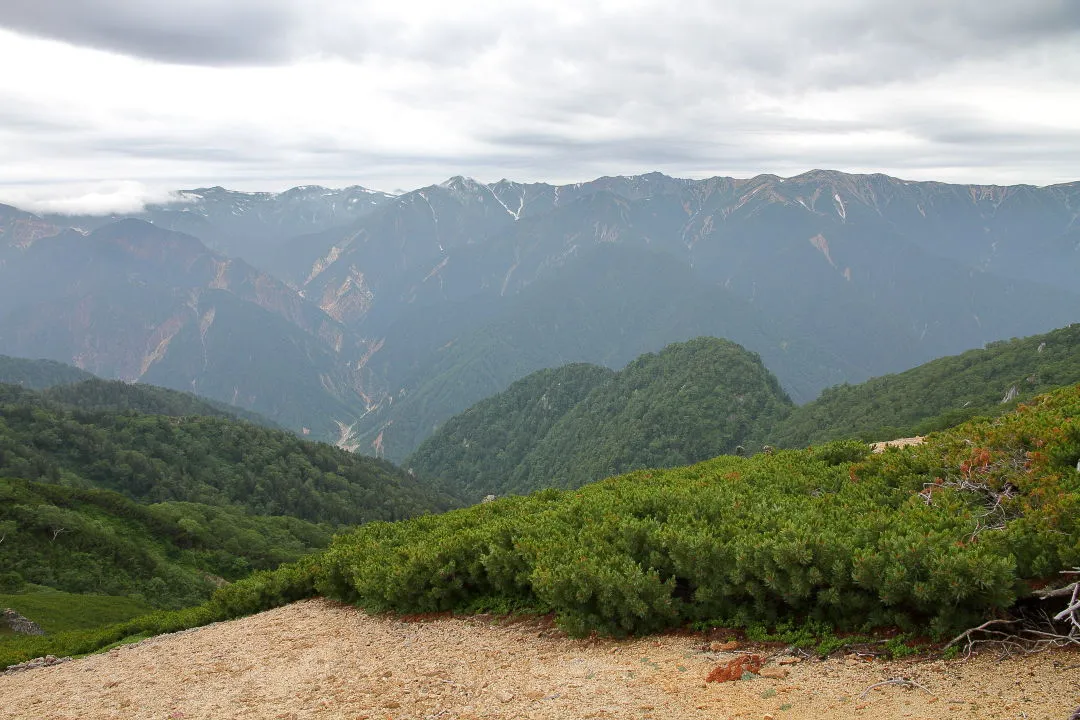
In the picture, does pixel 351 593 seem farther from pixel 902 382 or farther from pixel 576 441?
pixel 576 441

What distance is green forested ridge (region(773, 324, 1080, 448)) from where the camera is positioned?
84100 mm

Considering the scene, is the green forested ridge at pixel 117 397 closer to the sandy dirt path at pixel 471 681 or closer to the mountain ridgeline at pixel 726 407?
the mountain ridgeline at pixel 726 407

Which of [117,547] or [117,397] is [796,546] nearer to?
[117,547]

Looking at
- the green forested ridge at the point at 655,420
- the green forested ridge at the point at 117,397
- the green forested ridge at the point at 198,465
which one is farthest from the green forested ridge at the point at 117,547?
the green forested ridge at the point at 117,397

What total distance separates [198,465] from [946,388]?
115 metres

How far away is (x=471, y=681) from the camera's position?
1074 centimetres

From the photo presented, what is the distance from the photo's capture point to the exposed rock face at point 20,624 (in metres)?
28.0

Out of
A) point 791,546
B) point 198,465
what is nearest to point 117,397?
point 198,465

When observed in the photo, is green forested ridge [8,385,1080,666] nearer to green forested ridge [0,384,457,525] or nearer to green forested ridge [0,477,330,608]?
green forested ridge [0,477,330,608]

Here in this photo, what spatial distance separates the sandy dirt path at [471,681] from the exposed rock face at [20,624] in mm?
14132

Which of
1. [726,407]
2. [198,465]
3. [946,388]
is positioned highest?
[946,388]

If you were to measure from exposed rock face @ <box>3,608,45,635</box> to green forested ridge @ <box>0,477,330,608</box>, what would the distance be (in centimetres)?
1361

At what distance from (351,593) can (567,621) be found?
23.8 ft

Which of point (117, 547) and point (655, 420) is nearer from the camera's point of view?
point (117, 547)
